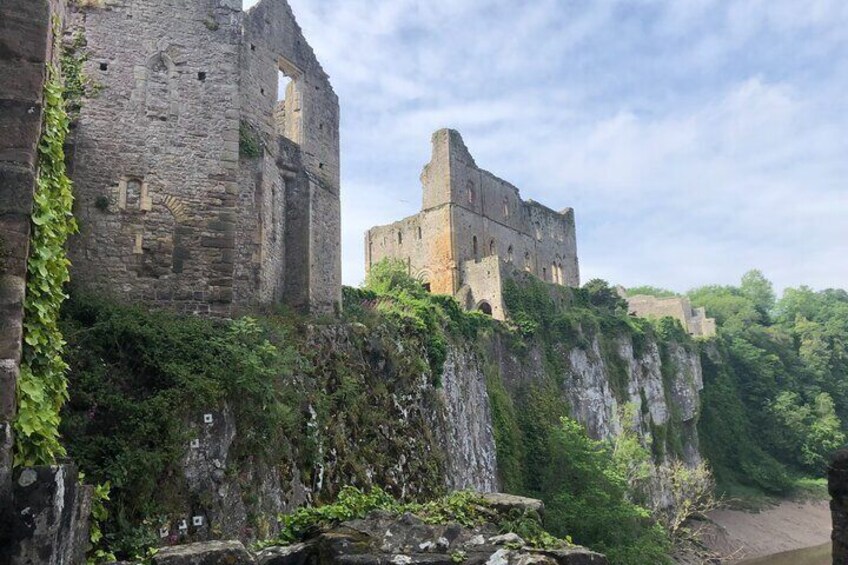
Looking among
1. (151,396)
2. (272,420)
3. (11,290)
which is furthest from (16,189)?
(272,420)

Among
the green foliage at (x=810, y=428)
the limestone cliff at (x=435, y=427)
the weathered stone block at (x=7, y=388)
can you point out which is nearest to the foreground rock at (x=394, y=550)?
the weathered stone block at (x=7, y=388)

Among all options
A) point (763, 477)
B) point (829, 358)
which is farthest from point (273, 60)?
point (829, 358)

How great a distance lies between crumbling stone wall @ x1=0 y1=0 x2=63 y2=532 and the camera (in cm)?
493

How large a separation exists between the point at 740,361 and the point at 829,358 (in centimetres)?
934

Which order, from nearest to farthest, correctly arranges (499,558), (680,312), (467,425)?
(499,558), (467,425), (680,312)

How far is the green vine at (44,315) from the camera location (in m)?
5.19

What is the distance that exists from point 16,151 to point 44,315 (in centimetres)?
128

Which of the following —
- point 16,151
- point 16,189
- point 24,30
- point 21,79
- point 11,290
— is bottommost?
point 11,290

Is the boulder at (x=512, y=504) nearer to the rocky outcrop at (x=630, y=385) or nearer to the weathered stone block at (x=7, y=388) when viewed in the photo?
the weathered stone block at (x=7, y=388)

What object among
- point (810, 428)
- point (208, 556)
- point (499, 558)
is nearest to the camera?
point (208, 556)

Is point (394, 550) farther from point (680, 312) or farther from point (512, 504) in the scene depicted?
point (680, 312)

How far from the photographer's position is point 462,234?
3897cm

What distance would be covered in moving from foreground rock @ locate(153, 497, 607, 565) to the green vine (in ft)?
5.21

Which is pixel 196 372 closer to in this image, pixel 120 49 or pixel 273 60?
pixel 120 49
